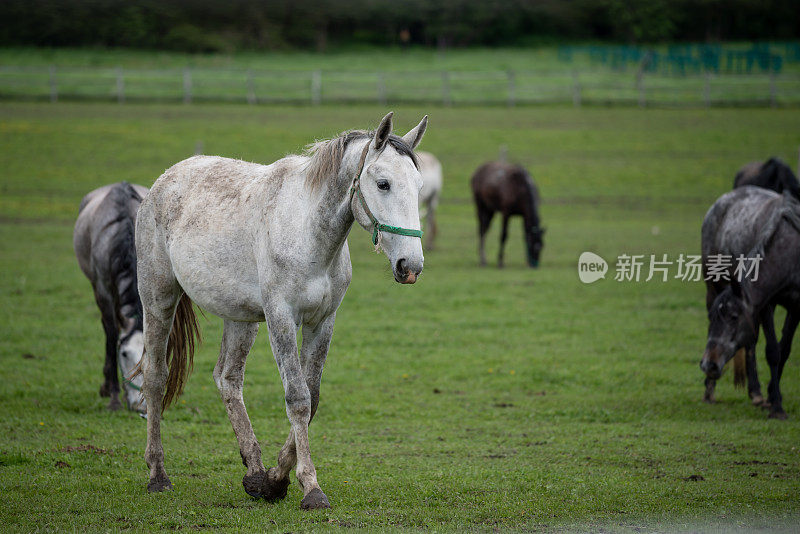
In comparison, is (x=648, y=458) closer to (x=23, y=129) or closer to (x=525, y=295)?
(x=525, y=295)

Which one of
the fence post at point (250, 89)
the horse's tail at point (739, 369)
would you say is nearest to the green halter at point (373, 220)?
the horse's tail at point (739, 369)

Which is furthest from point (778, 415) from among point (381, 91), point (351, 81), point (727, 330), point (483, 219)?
point (351, 81)

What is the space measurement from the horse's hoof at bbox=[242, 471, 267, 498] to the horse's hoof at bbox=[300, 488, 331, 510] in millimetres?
433

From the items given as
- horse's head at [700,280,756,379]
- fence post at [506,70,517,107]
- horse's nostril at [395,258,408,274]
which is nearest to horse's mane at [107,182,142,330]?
horse's nostril at [395,258,408,274]

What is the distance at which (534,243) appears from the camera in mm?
16688

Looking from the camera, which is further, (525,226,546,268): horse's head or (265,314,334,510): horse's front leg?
(525,226,546,268): horse's head

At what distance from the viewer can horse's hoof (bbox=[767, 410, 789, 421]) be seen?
7.80m

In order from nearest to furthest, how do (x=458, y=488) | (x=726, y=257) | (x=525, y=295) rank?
(x=458, y=488)
(x=726, y=257)
(x=525, y=295)

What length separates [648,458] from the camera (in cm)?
649

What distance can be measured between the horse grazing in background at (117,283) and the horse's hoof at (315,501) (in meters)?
3.10

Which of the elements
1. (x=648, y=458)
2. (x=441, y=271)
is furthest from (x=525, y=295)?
(x=648, y=458)

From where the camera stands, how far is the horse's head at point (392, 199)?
169 inches

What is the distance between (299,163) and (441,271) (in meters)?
11.1

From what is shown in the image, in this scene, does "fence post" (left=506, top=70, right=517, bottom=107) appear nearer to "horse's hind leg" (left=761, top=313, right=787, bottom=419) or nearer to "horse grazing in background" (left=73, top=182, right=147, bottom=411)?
"horse's hind leg" (left=761, top=313, right=787, bottom=419)
